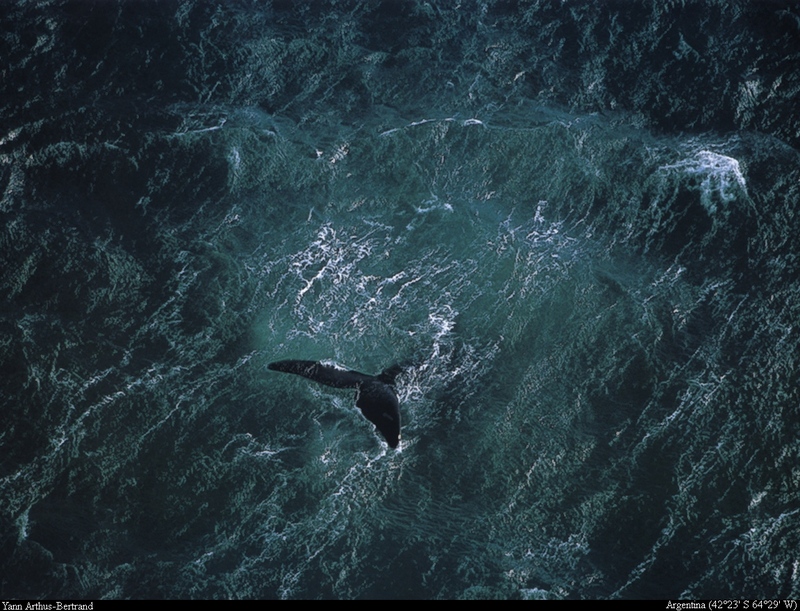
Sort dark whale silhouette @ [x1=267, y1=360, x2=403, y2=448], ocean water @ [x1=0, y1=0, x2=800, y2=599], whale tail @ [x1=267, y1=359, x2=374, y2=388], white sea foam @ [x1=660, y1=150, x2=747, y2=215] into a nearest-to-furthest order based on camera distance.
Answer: ocean water @ [x1=0, y1=0, x2=800, y2=599], dark whale silhouette @ [x1=267, y1=360, x2=403, y2=448], whale tail @ [x1=267, y1=359, x2=374, y2=388], white sea foam @ [x1=660, y1=150, x2=747, y2=215]

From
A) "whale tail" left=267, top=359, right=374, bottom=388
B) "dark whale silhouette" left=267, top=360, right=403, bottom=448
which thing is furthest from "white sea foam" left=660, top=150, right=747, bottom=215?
"whale tail" left=267, top=359, right=374, bottom=388

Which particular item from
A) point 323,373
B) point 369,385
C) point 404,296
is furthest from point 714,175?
point 323,373

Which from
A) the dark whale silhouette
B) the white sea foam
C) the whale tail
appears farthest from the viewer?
the white sea foam

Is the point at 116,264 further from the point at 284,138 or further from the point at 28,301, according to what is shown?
the point at 284,138

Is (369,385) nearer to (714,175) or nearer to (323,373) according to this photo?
(323,373)

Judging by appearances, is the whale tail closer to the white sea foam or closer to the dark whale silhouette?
the dark whale silhouette

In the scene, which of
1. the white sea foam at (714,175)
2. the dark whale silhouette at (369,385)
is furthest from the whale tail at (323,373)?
the white sea foam at (714,175)
